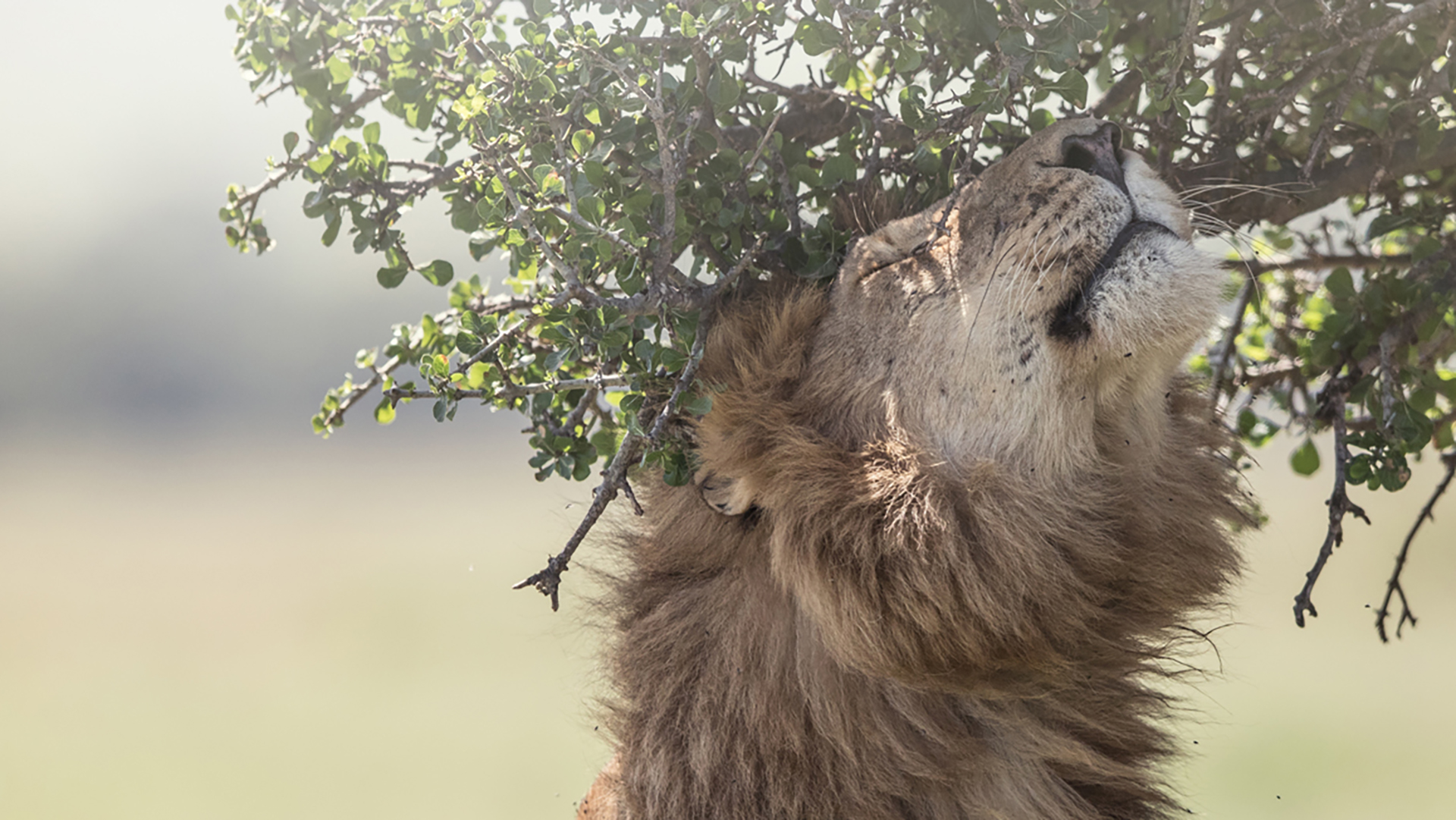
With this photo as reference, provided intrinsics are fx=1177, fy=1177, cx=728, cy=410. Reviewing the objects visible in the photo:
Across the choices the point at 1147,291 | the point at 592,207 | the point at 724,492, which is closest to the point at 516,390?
the point at 592,207

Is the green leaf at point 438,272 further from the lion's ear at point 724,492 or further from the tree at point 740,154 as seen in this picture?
the lion's ear at point 724,492

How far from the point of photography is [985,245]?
7.61 feet

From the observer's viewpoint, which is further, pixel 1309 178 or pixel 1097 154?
pixel 1309 178

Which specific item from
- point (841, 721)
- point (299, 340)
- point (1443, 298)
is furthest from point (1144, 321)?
point (299, 340)

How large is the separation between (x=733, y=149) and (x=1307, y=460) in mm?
1979

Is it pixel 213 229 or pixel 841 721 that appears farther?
pixel 213 229

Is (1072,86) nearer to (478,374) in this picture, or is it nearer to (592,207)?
(592,207)

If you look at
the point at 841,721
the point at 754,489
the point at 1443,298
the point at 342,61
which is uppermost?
the point at 342,61

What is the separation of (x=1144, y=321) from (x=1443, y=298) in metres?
1.20

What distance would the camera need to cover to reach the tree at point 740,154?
7.25 ft

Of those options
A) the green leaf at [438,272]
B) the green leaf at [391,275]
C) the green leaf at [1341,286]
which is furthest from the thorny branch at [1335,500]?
the green leaf at [391,275]

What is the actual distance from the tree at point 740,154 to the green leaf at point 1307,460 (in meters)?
0.25

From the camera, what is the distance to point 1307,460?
11.1 feet

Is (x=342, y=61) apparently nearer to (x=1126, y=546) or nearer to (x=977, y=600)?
(x=977, y=600)
